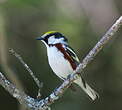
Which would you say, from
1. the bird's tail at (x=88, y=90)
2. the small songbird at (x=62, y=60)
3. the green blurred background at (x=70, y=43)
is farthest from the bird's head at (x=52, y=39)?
the green blurred background at (x=70, y=43)

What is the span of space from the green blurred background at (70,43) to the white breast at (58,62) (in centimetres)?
225

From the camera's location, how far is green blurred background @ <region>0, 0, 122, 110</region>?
6613 mm

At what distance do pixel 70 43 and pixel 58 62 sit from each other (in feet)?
7.99

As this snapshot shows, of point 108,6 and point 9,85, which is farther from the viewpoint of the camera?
point 108,6

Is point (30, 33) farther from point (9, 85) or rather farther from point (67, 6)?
point (9, 85)

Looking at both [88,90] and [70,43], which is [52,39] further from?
[70,43]

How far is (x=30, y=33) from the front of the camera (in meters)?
6.94

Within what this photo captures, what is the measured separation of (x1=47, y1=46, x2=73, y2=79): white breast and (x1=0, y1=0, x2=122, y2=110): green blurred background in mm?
2247

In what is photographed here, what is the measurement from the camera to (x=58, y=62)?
4.24 meters

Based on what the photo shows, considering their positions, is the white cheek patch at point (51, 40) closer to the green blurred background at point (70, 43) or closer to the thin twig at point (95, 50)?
the thin twig at point (95, 50)

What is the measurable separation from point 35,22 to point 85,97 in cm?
123

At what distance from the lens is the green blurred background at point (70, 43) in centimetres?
661

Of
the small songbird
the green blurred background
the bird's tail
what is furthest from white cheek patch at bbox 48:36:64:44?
the green blurred background

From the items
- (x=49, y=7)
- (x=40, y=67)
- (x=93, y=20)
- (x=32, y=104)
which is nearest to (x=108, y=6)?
(x=93, y=20)
